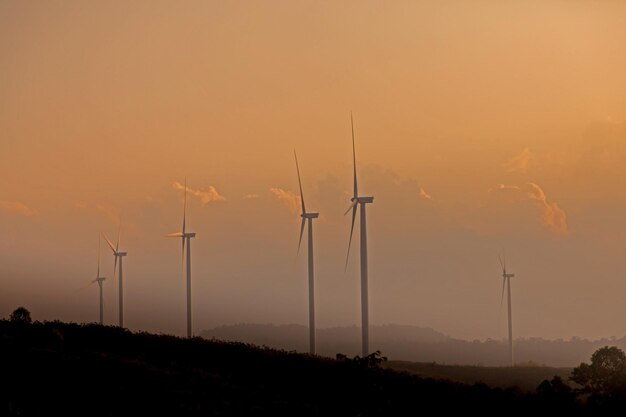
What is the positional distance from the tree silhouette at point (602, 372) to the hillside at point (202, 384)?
33.4ft

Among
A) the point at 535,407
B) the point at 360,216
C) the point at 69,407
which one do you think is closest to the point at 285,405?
the point at 69,407

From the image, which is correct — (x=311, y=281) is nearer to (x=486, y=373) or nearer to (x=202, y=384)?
(x=486, y=373)

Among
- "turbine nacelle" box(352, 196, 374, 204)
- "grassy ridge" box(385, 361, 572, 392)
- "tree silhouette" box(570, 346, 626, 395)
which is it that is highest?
"turbine nacelle" box(352, 196, 374, 204)

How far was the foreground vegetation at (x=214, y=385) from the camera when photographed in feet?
207

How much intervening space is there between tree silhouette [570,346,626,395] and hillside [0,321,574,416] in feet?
33.4

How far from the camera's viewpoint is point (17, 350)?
7700cm

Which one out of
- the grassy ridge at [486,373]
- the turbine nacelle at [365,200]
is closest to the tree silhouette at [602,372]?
the grassy ridge at [486,373]

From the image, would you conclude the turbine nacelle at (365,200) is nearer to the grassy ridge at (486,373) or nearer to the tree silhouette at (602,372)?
the grassy ridge at (486,373)

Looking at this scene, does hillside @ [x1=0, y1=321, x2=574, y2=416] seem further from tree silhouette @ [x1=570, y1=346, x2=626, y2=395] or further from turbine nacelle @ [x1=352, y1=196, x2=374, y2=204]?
turbine nacelle @ [x1=352, y1=196, x2=374, y2=204]

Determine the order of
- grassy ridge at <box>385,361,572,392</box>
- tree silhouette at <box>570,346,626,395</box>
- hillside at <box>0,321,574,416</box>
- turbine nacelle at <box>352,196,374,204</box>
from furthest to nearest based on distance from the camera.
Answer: turbine nacelle at <box>352,196,374,204</box>
grassy ridge at <box>385,361,572,392</box>
tree silhouette at <box>570,346,626,395</box>
hillside at <box>0,321,574,416</box>

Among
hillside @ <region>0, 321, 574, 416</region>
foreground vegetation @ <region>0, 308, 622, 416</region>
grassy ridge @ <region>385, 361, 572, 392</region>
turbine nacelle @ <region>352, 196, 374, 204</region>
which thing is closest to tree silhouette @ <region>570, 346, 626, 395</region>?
foreground vegetation @ <region>0, 308, 622, 416</region>

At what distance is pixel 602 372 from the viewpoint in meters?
84.4

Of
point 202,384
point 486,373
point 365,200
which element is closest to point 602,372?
point 202,384

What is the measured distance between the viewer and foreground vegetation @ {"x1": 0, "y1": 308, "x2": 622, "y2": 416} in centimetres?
6322
